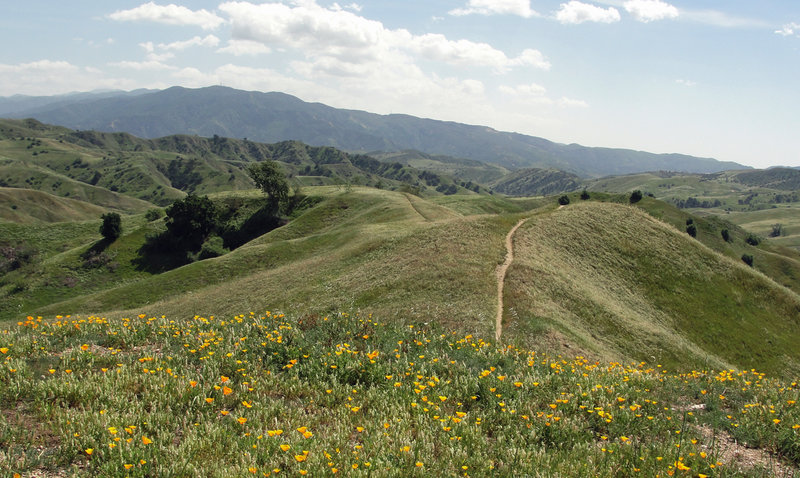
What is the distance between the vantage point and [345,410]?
8891 mm

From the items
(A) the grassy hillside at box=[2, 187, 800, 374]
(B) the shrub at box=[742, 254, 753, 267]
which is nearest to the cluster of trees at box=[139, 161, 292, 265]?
(A) the grassy hillside at box=[2, 187, 800, 374]

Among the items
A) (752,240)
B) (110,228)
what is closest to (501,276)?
(110,228)

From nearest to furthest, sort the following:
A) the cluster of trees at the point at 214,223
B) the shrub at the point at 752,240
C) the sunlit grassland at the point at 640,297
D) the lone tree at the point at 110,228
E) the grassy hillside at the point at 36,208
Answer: the sunlit grassland at the point at 640,297 → the lone tree at the point at 110,228 → the cluster of trees at the point at 214,223 → the grassy hillside at the point at 36,208 → the shrub at the point at 752,240

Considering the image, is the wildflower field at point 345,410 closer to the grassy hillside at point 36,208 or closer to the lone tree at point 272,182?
the lone tree at point 272,182

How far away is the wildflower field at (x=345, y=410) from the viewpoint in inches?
277

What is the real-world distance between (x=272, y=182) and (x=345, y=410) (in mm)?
99778

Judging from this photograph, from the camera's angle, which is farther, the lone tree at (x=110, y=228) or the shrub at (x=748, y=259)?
the shrub at (x=748, y=259)

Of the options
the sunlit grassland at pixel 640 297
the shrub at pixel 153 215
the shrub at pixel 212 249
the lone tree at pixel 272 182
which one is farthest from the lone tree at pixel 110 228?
the sunlit grassland at pixel 640 297

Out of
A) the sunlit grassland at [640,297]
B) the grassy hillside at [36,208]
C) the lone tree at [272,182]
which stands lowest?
the grassy hillside at [36,208]

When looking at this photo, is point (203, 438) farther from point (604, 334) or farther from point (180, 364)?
point (604, 334)

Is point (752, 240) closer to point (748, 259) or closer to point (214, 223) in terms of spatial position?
point (748, 259)

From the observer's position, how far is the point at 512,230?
49375mm

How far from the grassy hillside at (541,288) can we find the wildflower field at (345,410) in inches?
534

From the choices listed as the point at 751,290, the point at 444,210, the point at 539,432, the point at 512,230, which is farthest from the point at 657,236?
the point at 539,432
